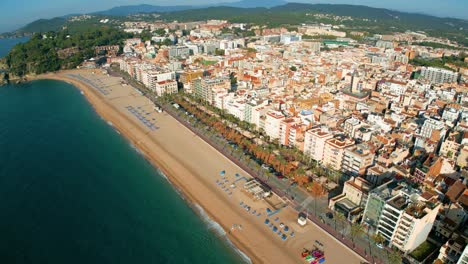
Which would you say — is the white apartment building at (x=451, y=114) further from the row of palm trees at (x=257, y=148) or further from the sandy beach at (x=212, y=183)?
the sandy beach at (x=212, y=183)

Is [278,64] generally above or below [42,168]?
above

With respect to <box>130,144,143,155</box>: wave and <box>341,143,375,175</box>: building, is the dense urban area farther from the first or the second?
<box>130,144,143,155</box>: wave

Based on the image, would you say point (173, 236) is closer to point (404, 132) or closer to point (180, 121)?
point (180, 121)

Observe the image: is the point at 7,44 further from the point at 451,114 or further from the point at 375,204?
the point at 451,114

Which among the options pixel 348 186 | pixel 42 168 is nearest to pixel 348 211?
pixel 348 186

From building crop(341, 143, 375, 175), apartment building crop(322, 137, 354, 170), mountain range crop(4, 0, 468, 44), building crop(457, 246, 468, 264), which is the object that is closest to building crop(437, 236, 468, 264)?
building crop(457, 246, 468, 264)

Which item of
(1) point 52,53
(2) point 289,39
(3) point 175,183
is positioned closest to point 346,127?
(3) point 175,183
